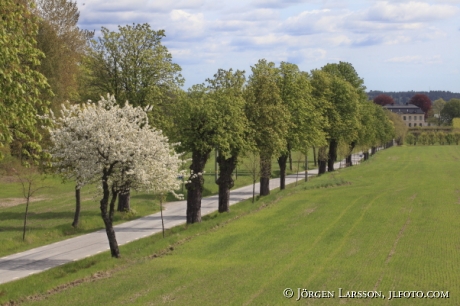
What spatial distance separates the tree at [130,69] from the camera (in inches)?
Result: 1725

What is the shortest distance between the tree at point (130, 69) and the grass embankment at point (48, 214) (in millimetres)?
7688

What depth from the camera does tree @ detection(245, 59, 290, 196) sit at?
5075cm

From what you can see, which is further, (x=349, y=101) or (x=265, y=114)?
(x=349, y=101)

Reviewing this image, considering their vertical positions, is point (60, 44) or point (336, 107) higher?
point (60, 44)

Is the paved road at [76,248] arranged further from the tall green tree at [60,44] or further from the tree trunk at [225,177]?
the tall green tree at [60,44]

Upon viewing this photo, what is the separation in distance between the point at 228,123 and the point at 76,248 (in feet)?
46.7

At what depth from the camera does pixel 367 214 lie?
4419 cm

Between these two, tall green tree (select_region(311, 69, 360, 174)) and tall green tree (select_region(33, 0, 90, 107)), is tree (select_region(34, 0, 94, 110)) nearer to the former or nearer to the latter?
tall green tree (select_region(33, 0, 90, 107))

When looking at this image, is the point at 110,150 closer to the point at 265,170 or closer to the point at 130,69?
the point at 130,69

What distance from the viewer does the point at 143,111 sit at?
34.5 meters

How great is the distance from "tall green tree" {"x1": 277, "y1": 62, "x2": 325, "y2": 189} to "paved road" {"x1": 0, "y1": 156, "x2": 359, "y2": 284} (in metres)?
12.7

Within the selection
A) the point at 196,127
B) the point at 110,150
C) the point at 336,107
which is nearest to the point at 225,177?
the point at 196,127

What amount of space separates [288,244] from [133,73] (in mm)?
18624

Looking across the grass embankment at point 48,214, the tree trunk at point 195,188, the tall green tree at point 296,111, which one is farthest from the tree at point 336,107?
the tree trunk at point 195,188
